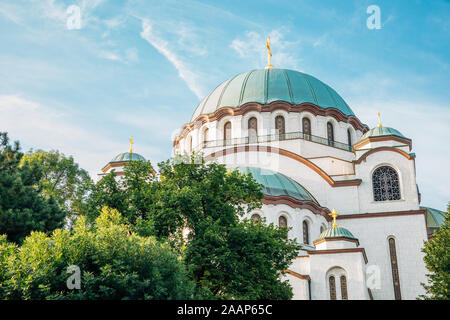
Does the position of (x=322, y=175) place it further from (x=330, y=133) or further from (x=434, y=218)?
(x=434, y=218)

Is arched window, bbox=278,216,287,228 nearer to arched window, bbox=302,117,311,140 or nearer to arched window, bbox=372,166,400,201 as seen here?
arched window, bbox=372,166,400,201

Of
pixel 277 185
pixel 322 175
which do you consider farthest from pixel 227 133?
pixel 277 185

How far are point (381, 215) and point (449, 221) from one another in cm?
635

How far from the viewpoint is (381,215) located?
1084 inches

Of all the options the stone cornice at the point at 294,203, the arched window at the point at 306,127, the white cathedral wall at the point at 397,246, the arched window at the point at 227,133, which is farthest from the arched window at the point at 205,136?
the white cathedral wall at the point at 397,246

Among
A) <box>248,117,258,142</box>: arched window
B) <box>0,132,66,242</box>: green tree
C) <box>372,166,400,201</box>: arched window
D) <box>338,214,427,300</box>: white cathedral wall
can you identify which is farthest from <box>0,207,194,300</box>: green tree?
<box>248,117,258,142</box>: arched window

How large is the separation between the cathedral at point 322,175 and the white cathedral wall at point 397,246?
5cm

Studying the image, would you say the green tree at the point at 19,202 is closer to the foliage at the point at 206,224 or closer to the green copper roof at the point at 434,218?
the foliage at the point at 206,224

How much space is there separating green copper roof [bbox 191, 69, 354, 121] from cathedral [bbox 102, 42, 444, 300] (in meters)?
0.09

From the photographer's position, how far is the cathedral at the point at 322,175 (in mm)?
23359

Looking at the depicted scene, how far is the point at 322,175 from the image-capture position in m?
29.4

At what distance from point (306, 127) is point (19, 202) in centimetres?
2032
